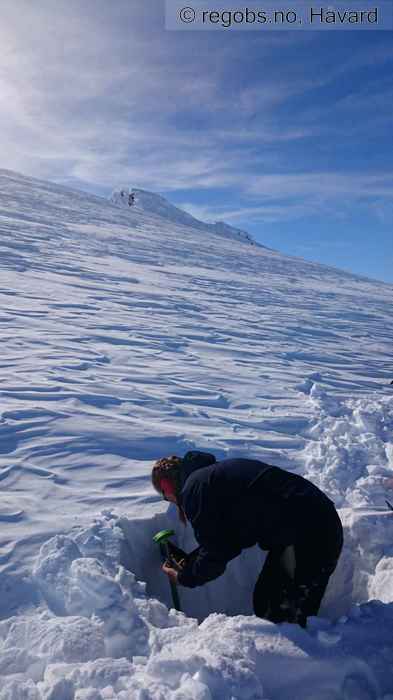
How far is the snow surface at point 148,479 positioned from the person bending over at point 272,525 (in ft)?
0.62

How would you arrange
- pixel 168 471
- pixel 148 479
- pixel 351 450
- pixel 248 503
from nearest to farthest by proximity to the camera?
1. pixel 248 503
2. pixel 168 471
3. pixel 148 479
4. pixel 351 450

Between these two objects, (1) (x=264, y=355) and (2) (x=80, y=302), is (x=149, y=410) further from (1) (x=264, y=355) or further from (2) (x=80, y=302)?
(2) (x=80, y=302)

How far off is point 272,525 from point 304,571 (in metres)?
0.32

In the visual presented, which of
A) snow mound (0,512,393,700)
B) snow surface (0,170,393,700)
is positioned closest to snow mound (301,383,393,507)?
snow surface (0,170,393,700)

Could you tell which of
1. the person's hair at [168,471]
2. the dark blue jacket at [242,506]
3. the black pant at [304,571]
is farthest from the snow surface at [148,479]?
the person's hair at [168,471]

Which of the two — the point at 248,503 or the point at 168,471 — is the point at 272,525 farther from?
the point at 168,471

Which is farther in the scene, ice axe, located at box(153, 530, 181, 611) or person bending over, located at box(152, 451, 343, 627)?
ice axe, located at box(153, 530, 181, 611)

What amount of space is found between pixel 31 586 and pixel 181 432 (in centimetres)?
223

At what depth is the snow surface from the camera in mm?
2123

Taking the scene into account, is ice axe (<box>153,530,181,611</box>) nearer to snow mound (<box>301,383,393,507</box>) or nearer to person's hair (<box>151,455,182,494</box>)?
person's hair (<box>151,455,182,494</box>)

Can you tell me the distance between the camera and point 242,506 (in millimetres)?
2289

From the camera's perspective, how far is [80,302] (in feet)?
30.9

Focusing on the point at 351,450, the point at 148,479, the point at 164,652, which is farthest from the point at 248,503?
the point at 351,450

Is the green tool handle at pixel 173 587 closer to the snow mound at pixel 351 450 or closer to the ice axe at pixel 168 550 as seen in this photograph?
the ice axe at pixel 168 550
